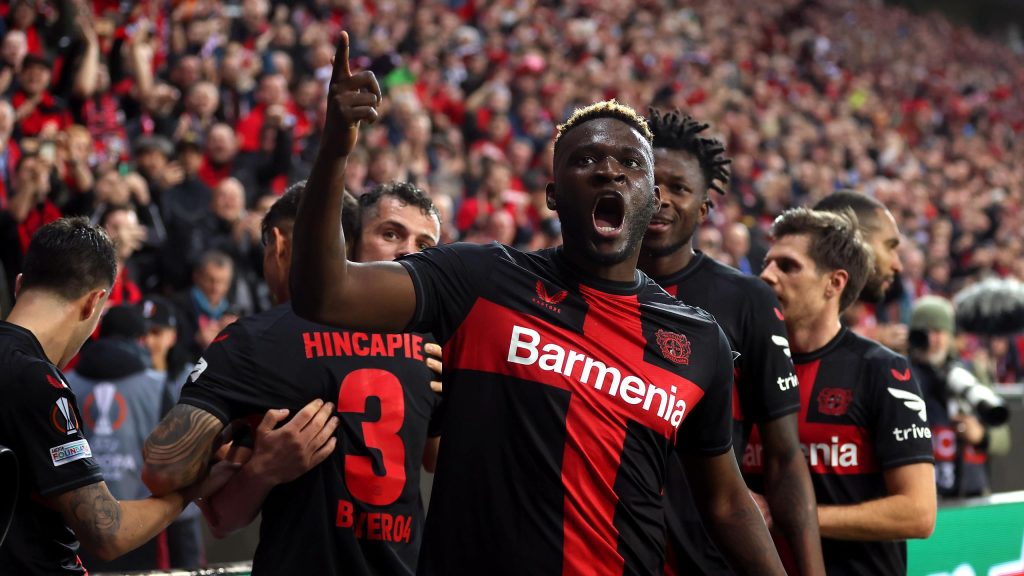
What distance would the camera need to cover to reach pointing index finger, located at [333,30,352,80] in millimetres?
2170

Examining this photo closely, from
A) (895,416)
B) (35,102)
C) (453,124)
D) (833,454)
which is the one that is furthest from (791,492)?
(453,124)

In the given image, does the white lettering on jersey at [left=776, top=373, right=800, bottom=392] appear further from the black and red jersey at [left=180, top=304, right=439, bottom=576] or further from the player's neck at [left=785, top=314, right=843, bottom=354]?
the black and red jersey at [left=180, top=304, right=439, bottom=576]

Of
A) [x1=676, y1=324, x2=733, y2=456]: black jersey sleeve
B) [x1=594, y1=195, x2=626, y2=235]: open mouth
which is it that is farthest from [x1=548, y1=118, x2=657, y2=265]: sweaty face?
[x1=676, y1=324, x2=733, y2=456]: black jersey sleeve

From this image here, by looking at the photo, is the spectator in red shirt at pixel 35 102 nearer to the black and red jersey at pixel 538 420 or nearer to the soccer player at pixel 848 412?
the soccer player at pixel 848 412

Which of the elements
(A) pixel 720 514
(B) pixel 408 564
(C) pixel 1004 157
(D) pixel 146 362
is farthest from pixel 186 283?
(C) pixel 1004 157

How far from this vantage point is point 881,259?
15.2ft

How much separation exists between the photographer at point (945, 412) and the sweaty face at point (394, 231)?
4.77 metres

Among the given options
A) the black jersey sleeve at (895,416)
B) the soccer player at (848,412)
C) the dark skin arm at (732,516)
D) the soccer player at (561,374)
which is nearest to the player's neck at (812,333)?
the soccer player at (848,412)

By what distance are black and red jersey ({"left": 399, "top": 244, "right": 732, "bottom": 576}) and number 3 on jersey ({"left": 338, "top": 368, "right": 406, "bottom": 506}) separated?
0.61m

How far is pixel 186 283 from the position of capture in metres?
7.86

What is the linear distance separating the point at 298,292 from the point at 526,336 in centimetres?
60

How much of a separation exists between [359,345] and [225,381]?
0.41 metres

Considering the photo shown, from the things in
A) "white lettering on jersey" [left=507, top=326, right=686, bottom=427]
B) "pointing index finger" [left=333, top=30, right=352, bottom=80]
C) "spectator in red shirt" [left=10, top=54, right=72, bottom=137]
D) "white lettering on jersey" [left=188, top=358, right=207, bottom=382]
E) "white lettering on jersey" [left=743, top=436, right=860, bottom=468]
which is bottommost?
"white lettering on jersey" [left=743, top=436, right=860, bottom=468]

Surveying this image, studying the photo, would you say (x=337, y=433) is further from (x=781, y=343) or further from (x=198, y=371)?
(x=781, y=343)
